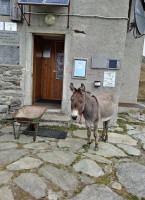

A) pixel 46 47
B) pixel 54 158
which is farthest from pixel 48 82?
pixel 54 158

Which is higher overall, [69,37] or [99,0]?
[99,0]

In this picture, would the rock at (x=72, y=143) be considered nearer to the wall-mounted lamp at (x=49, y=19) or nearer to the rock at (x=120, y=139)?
the rock at (x=120, y=139)

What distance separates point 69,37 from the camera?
18.4ft

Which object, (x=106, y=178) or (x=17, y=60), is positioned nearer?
(x=106, y=178)

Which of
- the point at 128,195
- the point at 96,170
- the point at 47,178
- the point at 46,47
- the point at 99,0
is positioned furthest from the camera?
the point at 46,47

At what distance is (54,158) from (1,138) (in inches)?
72.9

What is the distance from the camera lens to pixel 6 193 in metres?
2.47

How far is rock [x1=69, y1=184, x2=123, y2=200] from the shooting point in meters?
Result: 2.54

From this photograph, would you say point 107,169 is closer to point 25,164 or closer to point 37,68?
point 25,164

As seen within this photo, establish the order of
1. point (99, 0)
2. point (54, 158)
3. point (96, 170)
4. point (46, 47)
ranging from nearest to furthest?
point (96, 170)
point (54, 158)
point (99, 0)
point (46, 47)

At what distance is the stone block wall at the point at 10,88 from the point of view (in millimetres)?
5802

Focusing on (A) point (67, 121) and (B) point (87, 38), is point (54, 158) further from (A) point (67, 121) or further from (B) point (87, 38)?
(B) point (87, 38)

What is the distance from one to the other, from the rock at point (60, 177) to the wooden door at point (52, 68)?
212 inches

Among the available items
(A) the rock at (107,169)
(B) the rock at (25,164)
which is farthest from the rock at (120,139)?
(B) the rock at (25,164)
